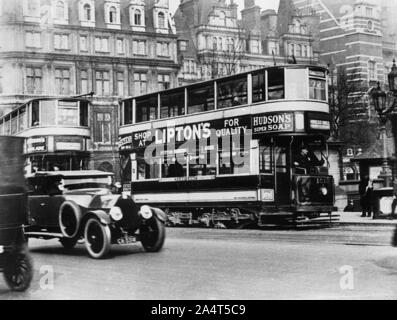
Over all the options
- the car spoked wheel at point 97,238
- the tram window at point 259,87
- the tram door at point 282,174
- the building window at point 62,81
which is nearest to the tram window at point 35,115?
the tram window at point 259,87

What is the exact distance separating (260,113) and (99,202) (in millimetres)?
6203

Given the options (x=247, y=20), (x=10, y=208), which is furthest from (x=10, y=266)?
(x=247, y=20)

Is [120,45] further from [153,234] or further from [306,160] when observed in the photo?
[153,234]

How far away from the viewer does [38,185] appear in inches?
456

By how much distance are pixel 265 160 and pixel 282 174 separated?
1.92 feet

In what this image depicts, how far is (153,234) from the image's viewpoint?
36.0ft

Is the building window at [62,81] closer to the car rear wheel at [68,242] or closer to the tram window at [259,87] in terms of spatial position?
the tram window at [259,87]

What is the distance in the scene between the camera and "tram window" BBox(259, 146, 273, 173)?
15.9 meters

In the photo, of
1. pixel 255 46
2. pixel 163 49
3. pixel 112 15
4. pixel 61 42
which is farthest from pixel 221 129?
pixel 255 46

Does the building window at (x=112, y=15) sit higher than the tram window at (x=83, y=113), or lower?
higher

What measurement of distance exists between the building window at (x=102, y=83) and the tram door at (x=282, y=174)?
26592 mm

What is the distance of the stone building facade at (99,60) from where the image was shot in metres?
29.4

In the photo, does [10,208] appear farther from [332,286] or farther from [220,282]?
[332,286]

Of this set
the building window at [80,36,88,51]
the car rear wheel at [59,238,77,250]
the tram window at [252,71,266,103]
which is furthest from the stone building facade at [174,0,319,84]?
the car rear wheel at [59,238,77,250]
